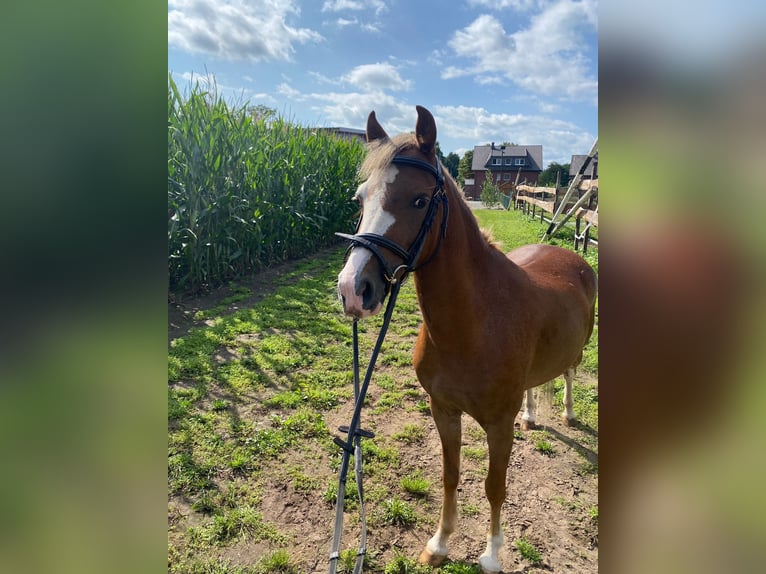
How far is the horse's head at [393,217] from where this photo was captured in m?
1.60

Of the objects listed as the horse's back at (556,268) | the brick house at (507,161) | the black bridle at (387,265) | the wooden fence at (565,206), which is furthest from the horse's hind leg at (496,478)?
the brick house at (507,161)

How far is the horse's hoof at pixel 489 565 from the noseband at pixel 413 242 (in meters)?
1.77

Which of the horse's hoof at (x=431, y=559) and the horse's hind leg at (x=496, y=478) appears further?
the horse's hoof at (x=431, y=559)

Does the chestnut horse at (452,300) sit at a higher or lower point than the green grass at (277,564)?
higher

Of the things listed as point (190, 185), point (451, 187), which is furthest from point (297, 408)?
point (190, 185)

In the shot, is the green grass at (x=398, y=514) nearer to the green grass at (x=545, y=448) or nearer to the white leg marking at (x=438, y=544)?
the white leg marking at (x=438, y=544)

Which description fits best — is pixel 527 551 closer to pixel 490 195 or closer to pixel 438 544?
pixel 438 544

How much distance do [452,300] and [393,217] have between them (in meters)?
0.55

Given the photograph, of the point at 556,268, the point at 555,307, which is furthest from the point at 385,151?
the point at 556,268

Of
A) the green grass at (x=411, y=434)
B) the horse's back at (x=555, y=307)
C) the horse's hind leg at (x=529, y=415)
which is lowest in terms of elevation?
the green grass at (x=411, y=434)
